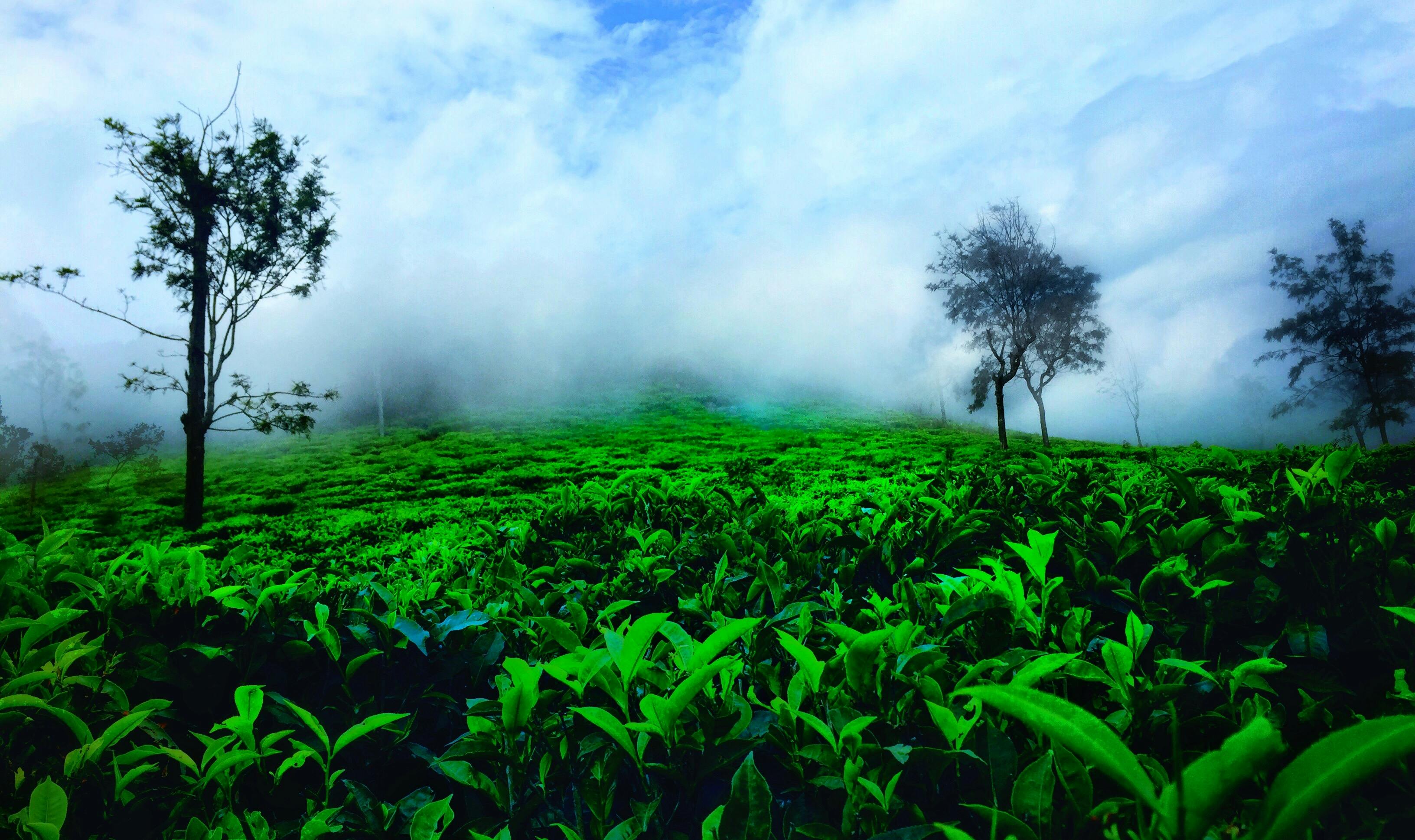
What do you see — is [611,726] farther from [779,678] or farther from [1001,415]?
[1001,415]

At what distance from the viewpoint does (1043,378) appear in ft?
96.2

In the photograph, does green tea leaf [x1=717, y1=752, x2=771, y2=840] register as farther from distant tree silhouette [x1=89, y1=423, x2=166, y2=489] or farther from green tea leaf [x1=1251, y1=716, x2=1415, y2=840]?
distant tree silhouette [x1=89, y1=423, x2=166, y2=489]

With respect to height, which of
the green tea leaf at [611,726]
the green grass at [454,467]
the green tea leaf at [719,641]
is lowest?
the green grass at [454,467]

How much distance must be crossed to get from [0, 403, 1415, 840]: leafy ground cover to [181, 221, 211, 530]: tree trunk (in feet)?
53.5

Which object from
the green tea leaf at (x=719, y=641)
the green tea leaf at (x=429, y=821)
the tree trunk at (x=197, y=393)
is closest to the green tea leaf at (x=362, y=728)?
the green tea leaf at (x=429, y=821)

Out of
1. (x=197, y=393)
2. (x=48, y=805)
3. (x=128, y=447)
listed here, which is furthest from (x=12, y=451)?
(x=48, y=805)

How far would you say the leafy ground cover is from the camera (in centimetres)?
82

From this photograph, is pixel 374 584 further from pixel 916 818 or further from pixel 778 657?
pixel 916 818

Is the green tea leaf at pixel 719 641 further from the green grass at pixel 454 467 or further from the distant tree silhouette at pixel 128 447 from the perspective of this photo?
the distant tree silhouette at pixel 128 447

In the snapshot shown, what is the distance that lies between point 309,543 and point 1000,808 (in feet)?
45.5

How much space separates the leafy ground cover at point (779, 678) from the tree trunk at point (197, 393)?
16.3 m

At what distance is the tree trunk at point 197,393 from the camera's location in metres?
14.8

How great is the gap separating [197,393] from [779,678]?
61.1ft

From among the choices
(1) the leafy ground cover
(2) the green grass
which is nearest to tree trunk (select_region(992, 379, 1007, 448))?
(2) the green grass
